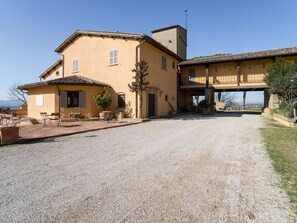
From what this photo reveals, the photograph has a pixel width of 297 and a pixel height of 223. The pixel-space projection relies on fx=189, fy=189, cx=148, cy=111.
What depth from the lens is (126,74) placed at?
54.7ft

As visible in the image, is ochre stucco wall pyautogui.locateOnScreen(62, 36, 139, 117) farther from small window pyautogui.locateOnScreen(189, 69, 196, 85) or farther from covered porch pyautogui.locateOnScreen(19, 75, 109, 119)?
small window pyautogui.locateOnScreen(189, 69, 196, 85)

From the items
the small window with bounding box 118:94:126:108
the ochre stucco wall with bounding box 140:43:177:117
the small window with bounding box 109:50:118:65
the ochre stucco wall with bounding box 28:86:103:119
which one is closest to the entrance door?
the ochre stucco wall with bounding box 140:43:177:117

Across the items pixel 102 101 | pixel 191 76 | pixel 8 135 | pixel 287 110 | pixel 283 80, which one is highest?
pixel 191 76

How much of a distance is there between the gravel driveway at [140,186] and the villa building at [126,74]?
10617mm

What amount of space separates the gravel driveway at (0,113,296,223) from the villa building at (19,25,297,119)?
1062 cm

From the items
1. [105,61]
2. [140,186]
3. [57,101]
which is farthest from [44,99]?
[140,186]

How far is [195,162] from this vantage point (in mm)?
5035

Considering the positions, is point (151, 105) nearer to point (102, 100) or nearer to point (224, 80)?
point (102, 100)

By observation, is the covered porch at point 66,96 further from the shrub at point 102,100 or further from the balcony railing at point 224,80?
the balcony railing at point 224,80

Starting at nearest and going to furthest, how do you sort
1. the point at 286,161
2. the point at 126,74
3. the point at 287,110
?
the point at 286,161 < the point at 287,110 < the point at 126,74

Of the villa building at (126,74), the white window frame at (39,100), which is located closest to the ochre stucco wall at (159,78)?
the villa building at (126,74)

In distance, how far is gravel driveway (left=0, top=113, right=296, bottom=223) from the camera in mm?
2713

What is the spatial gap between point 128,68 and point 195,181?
45.9 ft

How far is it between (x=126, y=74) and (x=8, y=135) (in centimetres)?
1087
